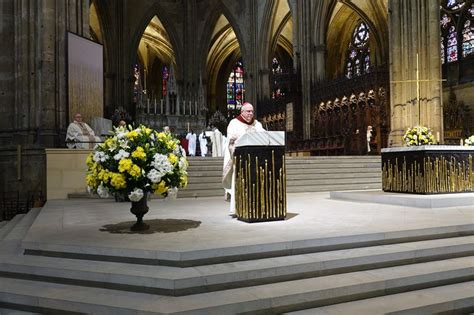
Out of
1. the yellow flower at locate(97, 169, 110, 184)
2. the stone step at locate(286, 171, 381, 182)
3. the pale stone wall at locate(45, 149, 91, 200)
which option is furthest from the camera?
the stone step at locate(286, 171, 381, 182)

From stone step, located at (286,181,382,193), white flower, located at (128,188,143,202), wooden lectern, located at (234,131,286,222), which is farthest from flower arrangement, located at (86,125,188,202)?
stone step, located at (286,181,382,193)

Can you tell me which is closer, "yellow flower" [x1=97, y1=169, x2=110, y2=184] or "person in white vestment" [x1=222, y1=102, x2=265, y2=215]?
"yellow flower" [x1=97, y1=169, x2=110, y2=184]

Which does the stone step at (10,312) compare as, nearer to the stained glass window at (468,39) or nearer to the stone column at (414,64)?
the stone column at (414,64)

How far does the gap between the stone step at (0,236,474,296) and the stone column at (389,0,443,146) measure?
36.7ft

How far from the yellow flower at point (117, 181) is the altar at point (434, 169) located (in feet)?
17.5

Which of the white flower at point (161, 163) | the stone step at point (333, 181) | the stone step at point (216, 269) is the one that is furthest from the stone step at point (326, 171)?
the stone step at point (216, 269)

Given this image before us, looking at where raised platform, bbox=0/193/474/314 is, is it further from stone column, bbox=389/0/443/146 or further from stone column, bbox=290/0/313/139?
stone column, bbox=290/0/313/139

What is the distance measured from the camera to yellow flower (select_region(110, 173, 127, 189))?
4789 mm

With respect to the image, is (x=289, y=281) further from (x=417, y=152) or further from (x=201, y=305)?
(x=417, y=152)

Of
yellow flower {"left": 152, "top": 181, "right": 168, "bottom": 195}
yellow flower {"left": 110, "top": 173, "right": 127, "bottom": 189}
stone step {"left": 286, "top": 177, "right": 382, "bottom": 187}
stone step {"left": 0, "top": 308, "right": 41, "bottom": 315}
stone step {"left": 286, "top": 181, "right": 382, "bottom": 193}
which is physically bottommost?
stone step {"left": 0, "top": 308, "right": 41, "bottom": 315}

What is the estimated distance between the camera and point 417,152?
25.9ft

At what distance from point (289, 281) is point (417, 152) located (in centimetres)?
513

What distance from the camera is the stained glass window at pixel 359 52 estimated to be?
2789 cm

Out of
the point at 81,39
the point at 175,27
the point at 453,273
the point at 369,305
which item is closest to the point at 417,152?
the point at 453,273
